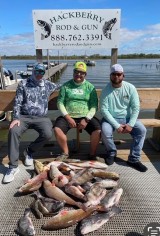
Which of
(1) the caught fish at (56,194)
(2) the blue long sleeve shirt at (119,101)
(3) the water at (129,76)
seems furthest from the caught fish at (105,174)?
(3) the water at (129,76)

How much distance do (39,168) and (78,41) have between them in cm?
253

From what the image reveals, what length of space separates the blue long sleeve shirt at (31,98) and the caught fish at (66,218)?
1.84 metres

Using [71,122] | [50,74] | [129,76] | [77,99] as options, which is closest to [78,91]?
[77,99]

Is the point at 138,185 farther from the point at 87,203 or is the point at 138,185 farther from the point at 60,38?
the point at 60,38

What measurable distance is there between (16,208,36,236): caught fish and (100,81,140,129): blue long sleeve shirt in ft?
6.40

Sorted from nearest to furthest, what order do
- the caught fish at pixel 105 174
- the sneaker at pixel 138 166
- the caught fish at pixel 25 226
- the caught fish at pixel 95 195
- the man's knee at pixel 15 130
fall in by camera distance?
the caught fish at pixel 25 226 → the caught fish at pixel 95 195 → the caught fish at pixel 105 174 → the man's knee at pixel 15 130 → the sneaker at pixel 138 166

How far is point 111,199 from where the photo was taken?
3.20 meters

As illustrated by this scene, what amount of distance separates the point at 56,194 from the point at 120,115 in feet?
5.46

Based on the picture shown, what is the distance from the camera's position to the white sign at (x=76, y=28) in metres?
4.84

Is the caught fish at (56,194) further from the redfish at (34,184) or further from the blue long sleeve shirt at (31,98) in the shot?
the blue long sleeve shirt at (31,98)

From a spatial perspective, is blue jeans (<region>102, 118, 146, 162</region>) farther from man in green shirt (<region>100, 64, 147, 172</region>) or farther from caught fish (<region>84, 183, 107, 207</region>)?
caught fish (<region>84, 183, 107, 207</region>)

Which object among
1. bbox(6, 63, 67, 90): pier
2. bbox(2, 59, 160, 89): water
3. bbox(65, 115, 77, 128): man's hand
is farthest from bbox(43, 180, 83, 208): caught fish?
bbox(2, 59, 160, 89): water

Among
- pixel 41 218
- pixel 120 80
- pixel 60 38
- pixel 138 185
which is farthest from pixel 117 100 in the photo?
pixel 41 218

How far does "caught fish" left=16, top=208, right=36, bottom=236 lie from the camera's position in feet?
8.91
